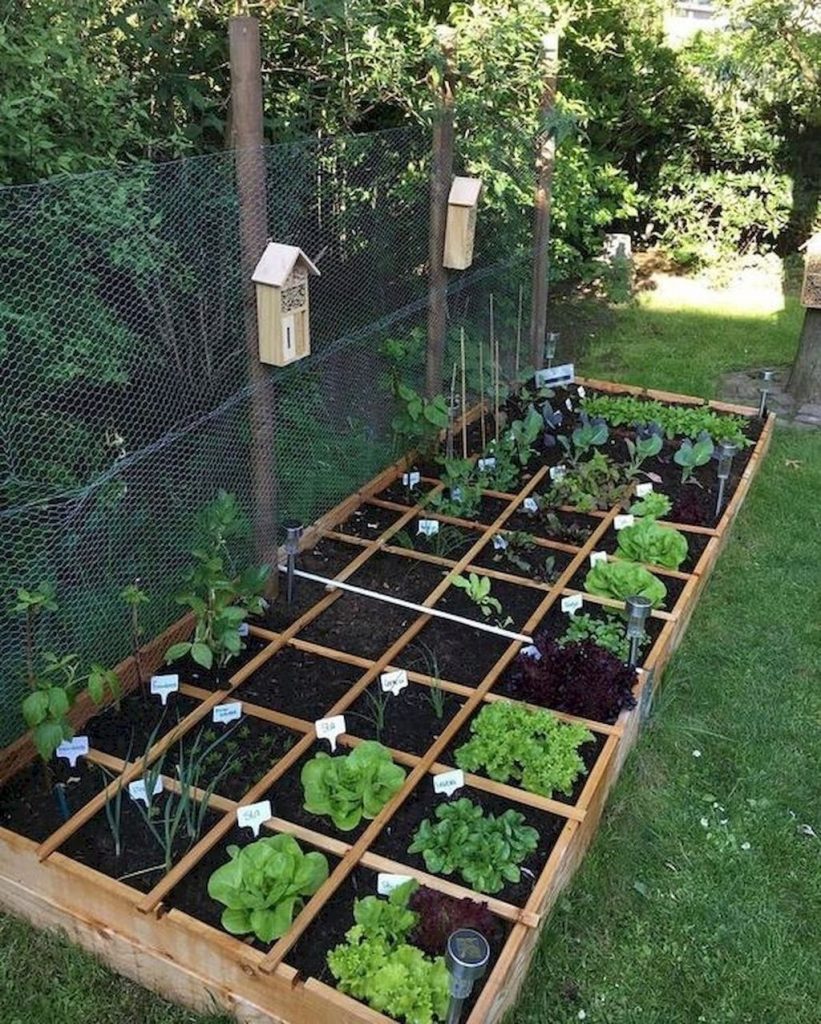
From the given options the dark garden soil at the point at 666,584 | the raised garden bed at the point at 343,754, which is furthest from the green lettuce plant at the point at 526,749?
the dark garden soil at the point at 666,584

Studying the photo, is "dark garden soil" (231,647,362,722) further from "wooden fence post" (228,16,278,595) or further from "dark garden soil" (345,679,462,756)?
"wooden fence post" (228,16,278,595)

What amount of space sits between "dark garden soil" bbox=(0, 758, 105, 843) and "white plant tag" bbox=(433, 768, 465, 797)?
978 mm

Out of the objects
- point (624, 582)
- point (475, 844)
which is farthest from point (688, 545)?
point (475, 844)

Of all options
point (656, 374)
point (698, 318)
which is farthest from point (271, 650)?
point (698, 318)

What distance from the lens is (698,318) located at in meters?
8.20

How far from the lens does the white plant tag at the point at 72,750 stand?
2.95 metres

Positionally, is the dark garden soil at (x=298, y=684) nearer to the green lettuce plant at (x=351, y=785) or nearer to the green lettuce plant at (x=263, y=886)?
the green lettuce plant at (x=351, y=785)

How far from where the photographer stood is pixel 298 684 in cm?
337

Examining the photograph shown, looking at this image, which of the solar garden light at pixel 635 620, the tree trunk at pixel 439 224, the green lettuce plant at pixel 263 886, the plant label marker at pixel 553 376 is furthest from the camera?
the plant label marker at pixel 553 376

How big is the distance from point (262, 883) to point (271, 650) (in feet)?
3.86

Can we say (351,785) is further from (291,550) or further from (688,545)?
(688,545)

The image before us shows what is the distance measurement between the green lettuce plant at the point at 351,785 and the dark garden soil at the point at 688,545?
1793 mm

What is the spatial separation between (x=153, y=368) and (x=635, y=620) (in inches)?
72.3

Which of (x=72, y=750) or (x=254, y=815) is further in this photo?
(x=72, y=750)
